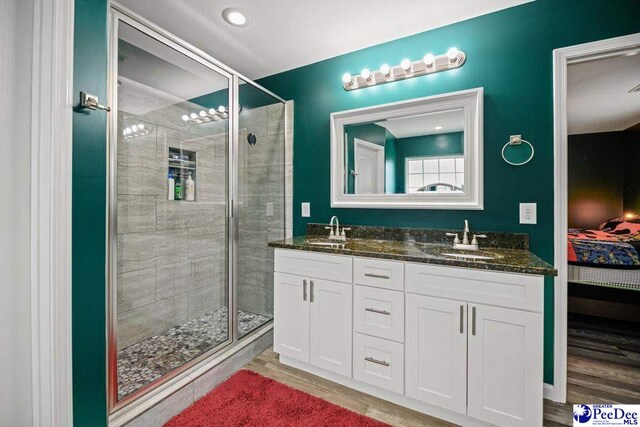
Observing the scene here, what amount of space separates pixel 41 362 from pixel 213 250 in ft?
4.59

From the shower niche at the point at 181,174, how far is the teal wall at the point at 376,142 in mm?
1360

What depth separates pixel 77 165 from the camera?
3.81ft

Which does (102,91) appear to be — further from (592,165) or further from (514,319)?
(592,165)

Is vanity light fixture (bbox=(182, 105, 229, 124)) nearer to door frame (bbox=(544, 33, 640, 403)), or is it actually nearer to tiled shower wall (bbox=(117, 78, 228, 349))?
tiled shower wall (bbox=(117, 78, 228, 349))

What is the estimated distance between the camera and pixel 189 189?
2.45 metres

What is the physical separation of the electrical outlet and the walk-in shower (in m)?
1.89

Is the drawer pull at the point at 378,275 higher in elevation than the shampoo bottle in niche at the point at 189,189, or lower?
lower

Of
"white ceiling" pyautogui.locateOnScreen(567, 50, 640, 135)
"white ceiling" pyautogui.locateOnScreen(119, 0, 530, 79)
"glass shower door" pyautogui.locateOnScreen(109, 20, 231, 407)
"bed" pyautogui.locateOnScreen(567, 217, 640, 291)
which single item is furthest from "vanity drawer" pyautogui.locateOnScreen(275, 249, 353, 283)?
"bed" pyautogui.locateOnScreen(567, 217, 640, 291)

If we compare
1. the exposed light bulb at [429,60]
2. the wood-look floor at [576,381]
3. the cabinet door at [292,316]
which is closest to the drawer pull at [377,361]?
the wood-look floor at [576,381]

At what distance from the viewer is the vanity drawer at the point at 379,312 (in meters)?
1.62

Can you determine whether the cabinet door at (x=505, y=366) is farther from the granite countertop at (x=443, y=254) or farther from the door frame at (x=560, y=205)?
the door frame at (x=560, y=205)

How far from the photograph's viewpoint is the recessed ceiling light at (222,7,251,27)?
1.84 m

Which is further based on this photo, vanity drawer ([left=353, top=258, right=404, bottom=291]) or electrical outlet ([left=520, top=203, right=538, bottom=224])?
electrical outlet ([left=520, top=203, right=538, bottom=224])

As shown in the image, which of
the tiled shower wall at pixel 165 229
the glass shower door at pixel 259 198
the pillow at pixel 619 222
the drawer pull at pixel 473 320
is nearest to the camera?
the drawer pull at pixel 473 320
